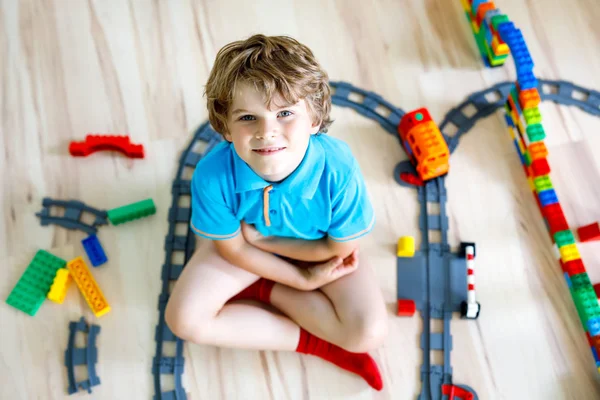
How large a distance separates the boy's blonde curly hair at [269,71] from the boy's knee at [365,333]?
0.42 m

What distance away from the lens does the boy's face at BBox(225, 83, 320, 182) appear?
2.18 ft

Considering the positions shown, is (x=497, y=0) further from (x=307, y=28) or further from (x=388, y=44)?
(x=307, y=28)

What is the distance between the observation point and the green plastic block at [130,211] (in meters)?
1.14

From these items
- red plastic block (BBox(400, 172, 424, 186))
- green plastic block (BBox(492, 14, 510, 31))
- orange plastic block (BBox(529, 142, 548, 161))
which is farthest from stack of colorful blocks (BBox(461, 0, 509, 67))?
red plastic block (BBox(400, 172, 424, 186))

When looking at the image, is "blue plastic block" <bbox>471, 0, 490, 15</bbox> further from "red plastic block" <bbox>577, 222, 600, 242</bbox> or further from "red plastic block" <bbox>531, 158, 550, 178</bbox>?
"red plastic block" <bbox>577, 222, 600, 242</bbox>

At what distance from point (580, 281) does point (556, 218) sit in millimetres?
132

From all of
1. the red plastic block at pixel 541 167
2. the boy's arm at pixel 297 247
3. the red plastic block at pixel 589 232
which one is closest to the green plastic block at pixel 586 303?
the red plastic block at pixel 589 232

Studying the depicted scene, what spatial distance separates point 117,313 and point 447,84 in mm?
889

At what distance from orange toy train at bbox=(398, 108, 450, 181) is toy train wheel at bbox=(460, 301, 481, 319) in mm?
278

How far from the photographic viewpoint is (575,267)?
3.49 ft

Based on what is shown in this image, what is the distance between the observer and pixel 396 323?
3.55 feet

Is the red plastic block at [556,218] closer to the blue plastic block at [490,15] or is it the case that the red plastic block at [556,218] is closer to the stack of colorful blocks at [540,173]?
the stack of colorful blocks at [540,173]

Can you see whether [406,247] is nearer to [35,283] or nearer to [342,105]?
[342,105]

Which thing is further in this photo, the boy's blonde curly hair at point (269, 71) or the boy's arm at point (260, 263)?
the boy's arm at point (260, 263)
